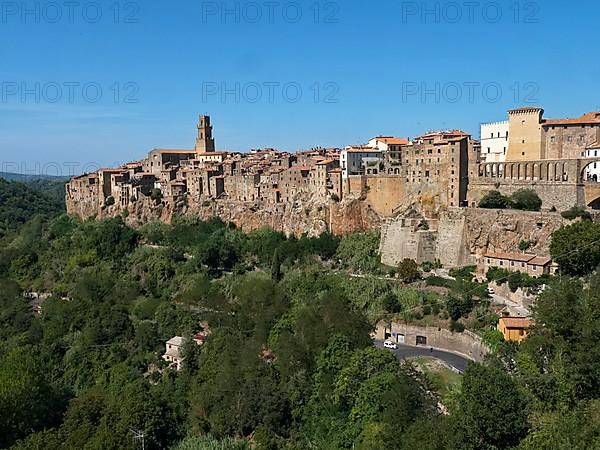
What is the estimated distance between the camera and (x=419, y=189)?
1288 inches

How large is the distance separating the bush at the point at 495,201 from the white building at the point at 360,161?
8126 millimetres

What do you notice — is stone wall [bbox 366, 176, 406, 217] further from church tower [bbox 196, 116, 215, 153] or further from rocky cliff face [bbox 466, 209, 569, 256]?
church tower [bbox 196, 116, 215, 153]

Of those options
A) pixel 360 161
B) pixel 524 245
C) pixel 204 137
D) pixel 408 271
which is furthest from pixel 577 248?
pixel 204 137

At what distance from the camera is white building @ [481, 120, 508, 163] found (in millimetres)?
36375

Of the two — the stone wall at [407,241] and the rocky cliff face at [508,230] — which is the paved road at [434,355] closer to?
the rocky cliff face at [508,230]

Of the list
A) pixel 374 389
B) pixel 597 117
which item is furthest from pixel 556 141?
pixel 374 389

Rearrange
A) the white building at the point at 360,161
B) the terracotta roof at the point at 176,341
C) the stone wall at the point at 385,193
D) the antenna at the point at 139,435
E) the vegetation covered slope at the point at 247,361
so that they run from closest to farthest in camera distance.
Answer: the vegetation covered slope at the point at 247,361 → the antenna at the point at 139,435 → the terracotta roof at the point at 176,341 → the stone wall at the point at 385,193 → the white building at the point at 360,161

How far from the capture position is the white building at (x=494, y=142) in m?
36.4

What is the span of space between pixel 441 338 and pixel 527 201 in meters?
9.12

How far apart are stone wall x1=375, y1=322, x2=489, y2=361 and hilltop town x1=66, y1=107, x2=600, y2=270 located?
195 inches

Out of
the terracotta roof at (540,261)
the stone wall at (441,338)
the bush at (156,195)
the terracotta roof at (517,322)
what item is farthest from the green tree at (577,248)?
the bush at (156,195)

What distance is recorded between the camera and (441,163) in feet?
104

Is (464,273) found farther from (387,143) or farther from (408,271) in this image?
(387,143)

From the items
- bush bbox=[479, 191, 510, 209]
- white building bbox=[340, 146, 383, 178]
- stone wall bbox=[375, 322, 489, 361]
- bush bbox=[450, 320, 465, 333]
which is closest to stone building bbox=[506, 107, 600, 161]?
bush bbox=[479, 191, 510, 209]
